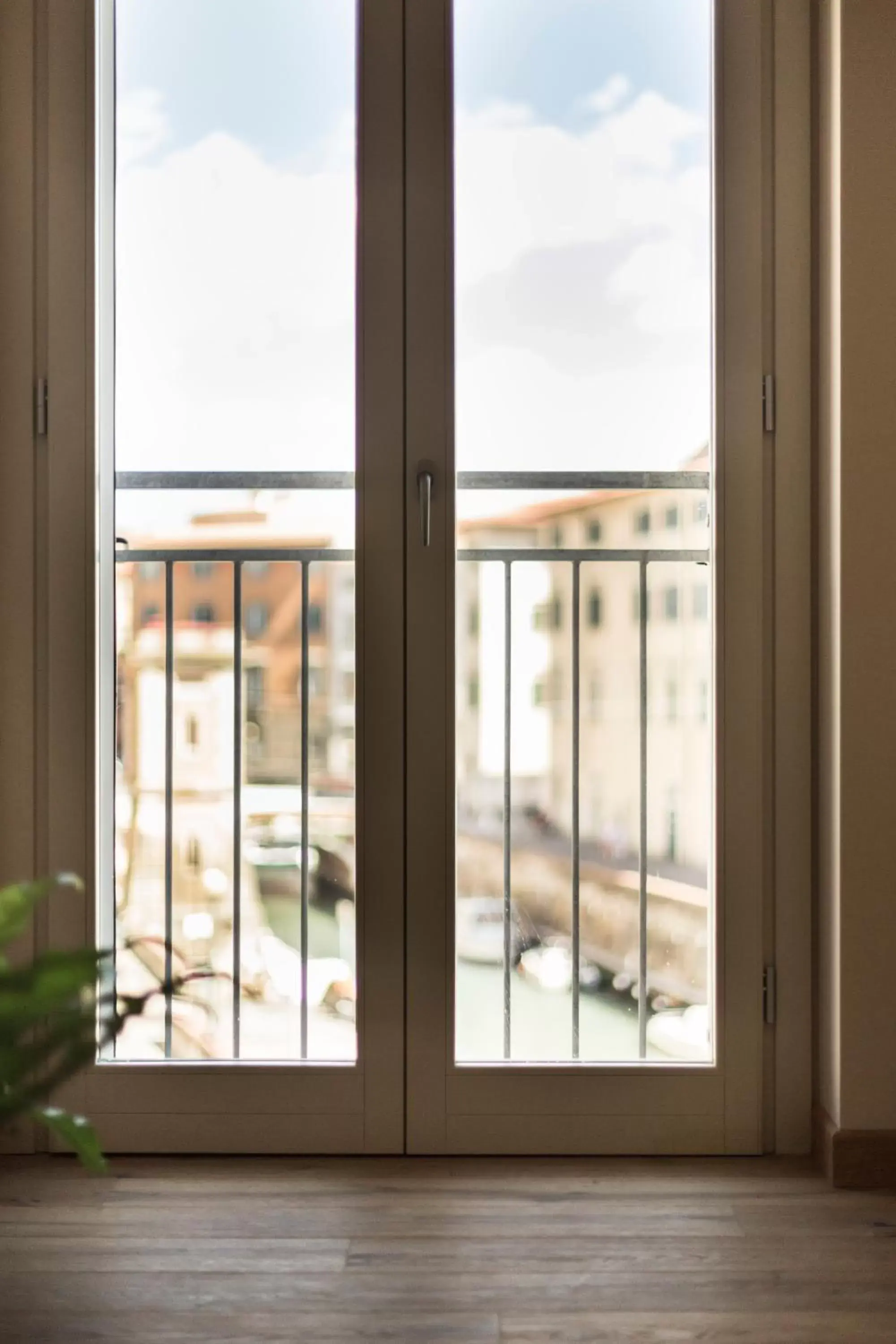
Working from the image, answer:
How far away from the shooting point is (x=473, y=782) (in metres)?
1.98

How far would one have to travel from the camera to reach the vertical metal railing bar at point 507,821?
199cm

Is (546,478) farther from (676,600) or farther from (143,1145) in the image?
(143,1145)

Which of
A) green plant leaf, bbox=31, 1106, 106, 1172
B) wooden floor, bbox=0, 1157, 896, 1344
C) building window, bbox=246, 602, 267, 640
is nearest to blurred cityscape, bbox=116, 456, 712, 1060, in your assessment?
building window, bbox=246, 602, 267, 640

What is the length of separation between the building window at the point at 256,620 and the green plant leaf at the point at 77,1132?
1.19 m

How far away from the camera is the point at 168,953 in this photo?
6.57 feet

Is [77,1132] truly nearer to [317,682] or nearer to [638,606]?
[317,682]

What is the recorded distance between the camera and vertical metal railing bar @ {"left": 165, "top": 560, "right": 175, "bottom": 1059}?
78.6 inches

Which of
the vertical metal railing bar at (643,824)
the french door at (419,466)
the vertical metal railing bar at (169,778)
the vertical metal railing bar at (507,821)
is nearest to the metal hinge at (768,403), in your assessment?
the french door at (419,466)

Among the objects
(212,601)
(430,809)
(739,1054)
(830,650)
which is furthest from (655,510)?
(739,1054)

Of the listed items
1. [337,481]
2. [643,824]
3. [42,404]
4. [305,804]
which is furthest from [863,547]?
[42,404]

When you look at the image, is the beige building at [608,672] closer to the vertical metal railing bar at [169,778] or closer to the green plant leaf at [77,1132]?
the vertical metal railing bar at [169,778]

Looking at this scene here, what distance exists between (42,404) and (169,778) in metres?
0.69

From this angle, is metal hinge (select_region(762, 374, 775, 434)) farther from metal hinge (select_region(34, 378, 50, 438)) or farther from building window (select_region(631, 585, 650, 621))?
metal hinge (select_region(34, 378, 50, 438))

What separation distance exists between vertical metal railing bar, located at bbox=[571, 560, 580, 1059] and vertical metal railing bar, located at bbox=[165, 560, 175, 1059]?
0.73m
